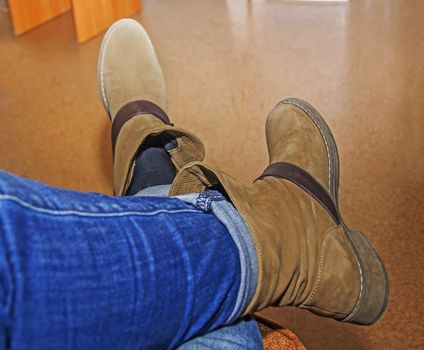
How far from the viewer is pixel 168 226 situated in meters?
0.65

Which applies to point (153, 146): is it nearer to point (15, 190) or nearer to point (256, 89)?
point (15, 190)

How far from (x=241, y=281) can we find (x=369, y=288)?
254 millimetres

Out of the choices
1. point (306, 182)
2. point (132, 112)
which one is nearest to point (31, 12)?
point (132, 112)

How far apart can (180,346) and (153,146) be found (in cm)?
44

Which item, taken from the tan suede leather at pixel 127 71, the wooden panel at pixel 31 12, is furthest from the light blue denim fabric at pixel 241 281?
the wooden panel at pixel 31 12

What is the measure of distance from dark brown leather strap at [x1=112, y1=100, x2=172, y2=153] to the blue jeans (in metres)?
0.43

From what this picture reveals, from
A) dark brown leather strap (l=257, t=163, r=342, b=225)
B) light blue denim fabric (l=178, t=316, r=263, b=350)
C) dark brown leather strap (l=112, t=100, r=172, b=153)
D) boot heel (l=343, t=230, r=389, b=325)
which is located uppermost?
dark brown leather strap (l=112, t=100, r=172, b=153)

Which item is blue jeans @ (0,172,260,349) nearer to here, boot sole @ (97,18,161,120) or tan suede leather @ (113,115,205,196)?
tan suede leather @ (113,115,205,196)

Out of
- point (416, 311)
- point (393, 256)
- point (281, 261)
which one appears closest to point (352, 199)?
point (393, 256)

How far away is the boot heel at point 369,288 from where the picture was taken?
2.79 feet

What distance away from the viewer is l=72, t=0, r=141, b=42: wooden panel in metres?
1.82

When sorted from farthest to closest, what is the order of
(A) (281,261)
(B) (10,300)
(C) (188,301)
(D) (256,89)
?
(D) (256,89)
(A) (281,261)
(C) (188,301)
(B) (10,300)

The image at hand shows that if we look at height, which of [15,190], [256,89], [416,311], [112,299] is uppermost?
[15,190]

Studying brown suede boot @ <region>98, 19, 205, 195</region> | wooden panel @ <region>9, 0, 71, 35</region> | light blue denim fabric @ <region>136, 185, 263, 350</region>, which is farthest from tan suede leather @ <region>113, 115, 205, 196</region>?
wooden panel @ <region>9, 0, 71, 35</region>
